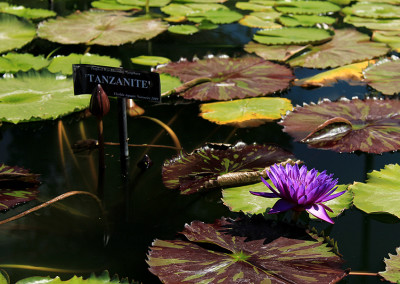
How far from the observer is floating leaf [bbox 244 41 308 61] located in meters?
2.87

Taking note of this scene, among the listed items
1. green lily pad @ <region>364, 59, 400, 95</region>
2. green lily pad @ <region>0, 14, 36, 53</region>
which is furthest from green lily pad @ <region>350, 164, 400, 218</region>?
green lily pad @ <region>0, 14, 36, 53</region>

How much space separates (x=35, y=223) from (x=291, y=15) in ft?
9.57

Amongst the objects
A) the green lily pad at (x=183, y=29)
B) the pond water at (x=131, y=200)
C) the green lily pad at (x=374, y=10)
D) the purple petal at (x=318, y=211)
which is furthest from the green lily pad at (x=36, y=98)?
the green lily pad at (x=374, y=10)

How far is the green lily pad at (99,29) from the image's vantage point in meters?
Answer: 3.14

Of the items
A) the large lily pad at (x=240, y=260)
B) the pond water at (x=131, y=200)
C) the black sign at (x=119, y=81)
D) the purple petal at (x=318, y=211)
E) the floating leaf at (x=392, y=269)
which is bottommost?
the pond water at (x=131, y=200)

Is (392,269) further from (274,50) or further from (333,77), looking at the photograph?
(274,50)

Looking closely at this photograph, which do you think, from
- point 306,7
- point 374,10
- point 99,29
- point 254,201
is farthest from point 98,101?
point 374,10

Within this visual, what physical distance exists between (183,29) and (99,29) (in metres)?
0.57

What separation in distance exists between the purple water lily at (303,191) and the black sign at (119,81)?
1.68ft

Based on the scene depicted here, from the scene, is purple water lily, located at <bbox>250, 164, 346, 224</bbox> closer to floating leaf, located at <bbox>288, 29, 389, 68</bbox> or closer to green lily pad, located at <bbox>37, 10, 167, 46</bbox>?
floating leaf, located at <bbox>288, 29, 389, 68</bbox>

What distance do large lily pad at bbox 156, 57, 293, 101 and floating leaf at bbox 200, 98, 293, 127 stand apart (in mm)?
57

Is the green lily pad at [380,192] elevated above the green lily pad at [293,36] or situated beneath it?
situated beneath

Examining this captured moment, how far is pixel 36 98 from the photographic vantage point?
220 centimetres

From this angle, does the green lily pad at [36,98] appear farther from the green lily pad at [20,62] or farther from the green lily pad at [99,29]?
the green lily pad at [99,29]
